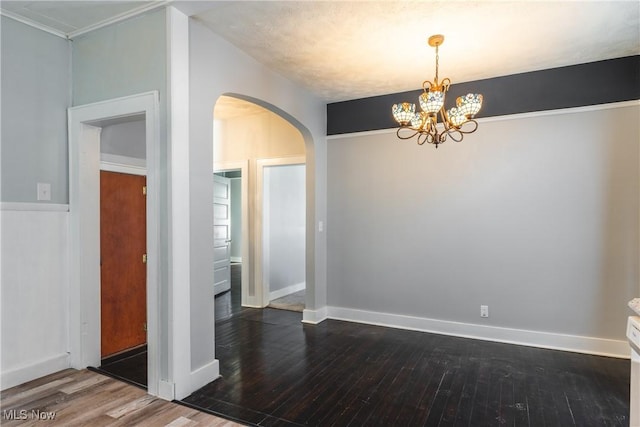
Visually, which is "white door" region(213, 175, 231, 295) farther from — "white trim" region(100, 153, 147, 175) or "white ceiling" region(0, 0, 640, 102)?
"white ceiling" region(0, 0, 640, 102)

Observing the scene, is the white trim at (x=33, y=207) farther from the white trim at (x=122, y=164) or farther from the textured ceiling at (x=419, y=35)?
the textured ceiling at (x=419, y=35)

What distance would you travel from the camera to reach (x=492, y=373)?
3027 millimetres

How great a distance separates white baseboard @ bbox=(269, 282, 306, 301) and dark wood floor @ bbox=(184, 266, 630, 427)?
5.34 ft

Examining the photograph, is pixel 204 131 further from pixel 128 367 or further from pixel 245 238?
pixel 245 238

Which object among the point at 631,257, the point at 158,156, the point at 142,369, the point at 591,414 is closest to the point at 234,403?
the point at 142,369

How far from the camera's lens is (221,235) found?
21.4 feet

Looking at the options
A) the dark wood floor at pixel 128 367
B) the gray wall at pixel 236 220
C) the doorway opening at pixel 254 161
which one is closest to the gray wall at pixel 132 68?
the dark wood floor at pixel 128 367

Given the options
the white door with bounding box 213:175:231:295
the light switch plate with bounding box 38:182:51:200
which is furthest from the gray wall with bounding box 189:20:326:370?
the white door with bounding box 213:175:231:295

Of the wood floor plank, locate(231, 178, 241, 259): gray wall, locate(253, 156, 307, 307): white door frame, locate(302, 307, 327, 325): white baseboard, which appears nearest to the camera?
the wood floor plank

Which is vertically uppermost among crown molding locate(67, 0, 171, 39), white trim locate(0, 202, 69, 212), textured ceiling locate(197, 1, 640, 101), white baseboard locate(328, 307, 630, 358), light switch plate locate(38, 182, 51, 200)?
crown molding locate(67, 0, 171, 39)

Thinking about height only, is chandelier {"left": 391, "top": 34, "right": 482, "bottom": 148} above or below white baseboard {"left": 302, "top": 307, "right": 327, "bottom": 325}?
above

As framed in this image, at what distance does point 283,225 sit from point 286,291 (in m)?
1.13

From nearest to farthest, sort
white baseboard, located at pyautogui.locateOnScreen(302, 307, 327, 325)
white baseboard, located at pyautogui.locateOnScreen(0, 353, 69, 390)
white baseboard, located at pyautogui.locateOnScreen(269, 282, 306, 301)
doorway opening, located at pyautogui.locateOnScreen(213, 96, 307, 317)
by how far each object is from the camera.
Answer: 1. white baseboard, located at pyautogui.locateOnScreen(0, 353, 69, 390)
2. white baseboard, located at pyautogui.locateOnScreen(302, 307, 327, 325)
3. doorway opening, located at pyautogui.locateOnScreen(213, 96, 307, 317)
4. white baseboard, located at pyautogui.locateOnScreen(269, 282, 306, 301)

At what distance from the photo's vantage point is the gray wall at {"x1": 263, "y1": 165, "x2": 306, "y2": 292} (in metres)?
5.34
